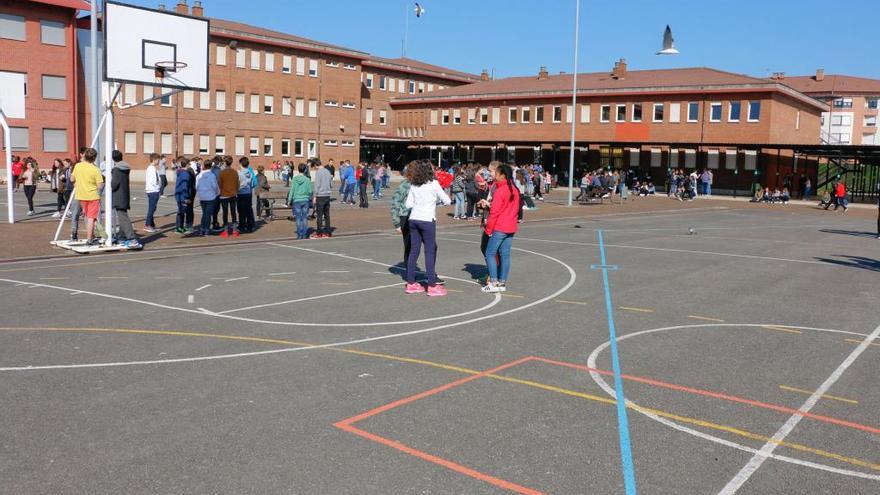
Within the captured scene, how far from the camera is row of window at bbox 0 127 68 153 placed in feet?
168

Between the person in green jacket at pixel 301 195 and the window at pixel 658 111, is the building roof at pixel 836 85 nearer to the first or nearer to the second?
the window at pixel 658 111

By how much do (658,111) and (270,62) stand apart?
32888 millimetres

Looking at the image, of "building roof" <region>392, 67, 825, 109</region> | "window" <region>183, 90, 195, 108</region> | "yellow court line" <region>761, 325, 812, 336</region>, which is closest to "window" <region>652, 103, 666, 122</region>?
"building roof" <region>392, 67, 825, 109</region>

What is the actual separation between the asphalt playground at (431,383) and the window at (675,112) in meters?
49.4

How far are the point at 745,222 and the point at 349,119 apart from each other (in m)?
51.5

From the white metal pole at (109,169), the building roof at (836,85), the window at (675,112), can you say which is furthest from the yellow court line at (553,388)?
the building roof at (836,85)

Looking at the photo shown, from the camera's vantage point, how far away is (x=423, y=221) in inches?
462

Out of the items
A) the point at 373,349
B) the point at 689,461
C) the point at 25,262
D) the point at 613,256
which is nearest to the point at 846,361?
the point at 689,461

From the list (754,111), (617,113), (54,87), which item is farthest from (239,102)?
(754,111)

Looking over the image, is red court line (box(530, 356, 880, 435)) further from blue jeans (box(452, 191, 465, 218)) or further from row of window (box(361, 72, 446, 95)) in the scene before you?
row of window (box(361, 72, 446, 95))

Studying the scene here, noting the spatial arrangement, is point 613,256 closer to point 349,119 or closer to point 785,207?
point 785,207

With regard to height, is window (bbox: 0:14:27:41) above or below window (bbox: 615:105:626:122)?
above

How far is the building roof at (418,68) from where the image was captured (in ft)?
272

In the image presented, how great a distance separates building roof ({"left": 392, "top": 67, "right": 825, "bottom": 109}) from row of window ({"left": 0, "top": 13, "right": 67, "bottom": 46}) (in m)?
35.2
